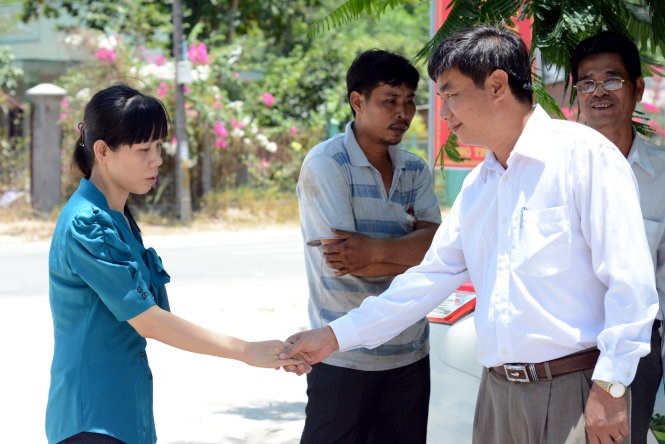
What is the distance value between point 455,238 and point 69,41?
Result: 57.6 ft

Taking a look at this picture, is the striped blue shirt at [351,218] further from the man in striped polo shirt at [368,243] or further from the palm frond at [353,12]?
the palm frond at [353,12]

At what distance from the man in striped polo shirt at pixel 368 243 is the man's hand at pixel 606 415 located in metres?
1.25

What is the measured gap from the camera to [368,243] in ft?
12.1

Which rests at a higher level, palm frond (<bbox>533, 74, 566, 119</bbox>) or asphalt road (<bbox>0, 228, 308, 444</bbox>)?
palm frond (<bbox>533, 74, 566, 119</bbox>)

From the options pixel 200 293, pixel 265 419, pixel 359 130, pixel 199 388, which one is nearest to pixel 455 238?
pixel 359 130

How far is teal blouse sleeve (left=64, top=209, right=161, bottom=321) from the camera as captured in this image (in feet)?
9.21

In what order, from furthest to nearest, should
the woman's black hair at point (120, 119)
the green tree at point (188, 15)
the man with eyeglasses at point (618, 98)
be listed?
the green tree at point (188, 15)
the man with eyeglasses at point (618, 98)
the woman's black hair at point (120, 119)

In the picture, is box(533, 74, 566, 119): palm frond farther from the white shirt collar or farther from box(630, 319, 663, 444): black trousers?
box(630, 319, 663, 444): black trousers

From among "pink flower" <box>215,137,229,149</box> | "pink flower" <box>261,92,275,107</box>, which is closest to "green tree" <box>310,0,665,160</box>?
"pink flower" <box>215,137,229,149</box>

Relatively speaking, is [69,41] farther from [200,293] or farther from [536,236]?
[536,236]

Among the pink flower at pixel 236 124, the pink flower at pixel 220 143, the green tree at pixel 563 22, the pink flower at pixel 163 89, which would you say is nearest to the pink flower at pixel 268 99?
the pink flower at pixel 236 124

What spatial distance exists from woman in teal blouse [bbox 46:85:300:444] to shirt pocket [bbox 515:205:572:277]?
1.00 metres

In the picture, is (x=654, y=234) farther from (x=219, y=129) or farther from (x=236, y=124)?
(x=236, y=124)

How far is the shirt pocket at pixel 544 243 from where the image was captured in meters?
2.65
